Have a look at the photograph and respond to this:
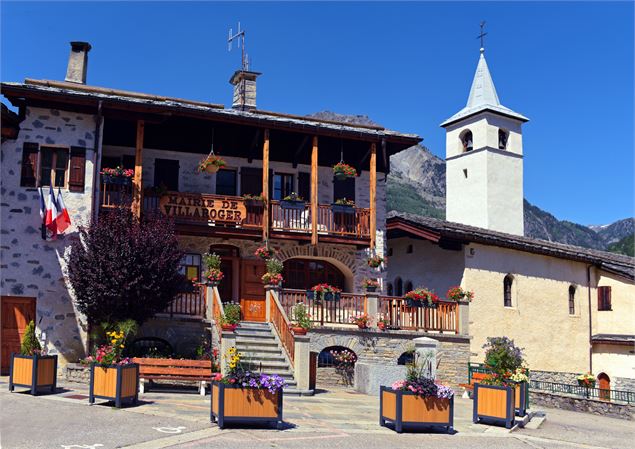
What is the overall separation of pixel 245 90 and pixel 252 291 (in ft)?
24.1

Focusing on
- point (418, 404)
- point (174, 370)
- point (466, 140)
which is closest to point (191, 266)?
point (174, 370)

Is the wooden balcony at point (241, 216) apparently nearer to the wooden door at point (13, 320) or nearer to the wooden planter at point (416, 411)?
the wooden door at point (13, 320)

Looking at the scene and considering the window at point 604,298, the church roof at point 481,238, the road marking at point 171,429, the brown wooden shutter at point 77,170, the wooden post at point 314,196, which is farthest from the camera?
the window at point 604,298

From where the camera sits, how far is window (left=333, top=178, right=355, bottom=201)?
25.3 meters

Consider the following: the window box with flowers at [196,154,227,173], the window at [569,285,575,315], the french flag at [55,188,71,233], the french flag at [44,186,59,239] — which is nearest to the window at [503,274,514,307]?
the window at [569,285,575,315]

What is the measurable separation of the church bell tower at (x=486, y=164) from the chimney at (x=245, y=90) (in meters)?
15.3

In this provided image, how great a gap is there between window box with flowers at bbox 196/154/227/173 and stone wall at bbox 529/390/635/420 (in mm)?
11002

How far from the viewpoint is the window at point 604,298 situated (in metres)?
28.5

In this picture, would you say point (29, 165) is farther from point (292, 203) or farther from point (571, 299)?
point (571, 299)

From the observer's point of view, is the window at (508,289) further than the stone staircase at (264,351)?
Yes

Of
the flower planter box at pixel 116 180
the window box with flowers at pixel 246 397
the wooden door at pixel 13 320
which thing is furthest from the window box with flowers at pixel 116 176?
the window box with flowers at pixel 246 397

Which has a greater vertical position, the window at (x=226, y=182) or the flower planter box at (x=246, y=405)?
the window at (x=226, y=182)

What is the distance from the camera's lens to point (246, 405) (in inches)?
488

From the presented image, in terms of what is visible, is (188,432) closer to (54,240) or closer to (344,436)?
(344,436)
